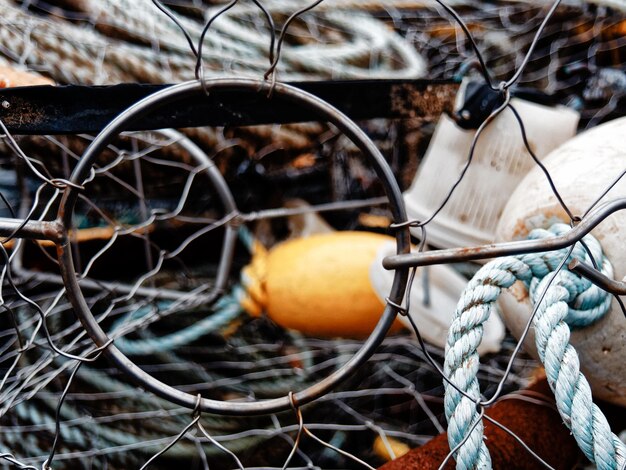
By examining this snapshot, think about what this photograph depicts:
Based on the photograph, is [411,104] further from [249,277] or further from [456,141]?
[249,277]

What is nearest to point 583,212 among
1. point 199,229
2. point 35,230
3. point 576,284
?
point 576,284

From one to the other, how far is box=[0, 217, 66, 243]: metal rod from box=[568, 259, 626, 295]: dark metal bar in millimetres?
317

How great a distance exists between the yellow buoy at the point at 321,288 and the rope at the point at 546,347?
379mm

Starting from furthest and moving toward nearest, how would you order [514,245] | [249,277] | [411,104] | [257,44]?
1. [257,44]
2. [249,277]
3. [411,104]
4. [514,245]

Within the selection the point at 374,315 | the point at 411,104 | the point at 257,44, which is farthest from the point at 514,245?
the point at 257,44

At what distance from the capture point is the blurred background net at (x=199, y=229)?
72cm

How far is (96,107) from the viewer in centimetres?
41

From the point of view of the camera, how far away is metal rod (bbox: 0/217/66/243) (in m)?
0.33

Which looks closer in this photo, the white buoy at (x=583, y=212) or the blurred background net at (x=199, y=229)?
the white buoy at (x=583, y=212)

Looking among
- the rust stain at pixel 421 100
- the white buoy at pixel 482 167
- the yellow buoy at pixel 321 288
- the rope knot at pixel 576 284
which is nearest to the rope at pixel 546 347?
the rope knot at pixel 576 284

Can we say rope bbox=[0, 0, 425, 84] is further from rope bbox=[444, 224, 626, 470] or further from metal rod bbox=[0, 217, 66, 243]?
rope bbox=[444, 224, 626, 470]

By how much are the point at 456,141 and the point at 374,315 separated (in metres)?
0.27

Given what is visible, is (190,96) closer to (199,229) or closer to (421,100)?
(421,100)

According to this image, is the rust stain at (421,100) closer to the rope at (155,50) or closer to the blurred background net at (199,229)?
the blurred background net at (199,229)
